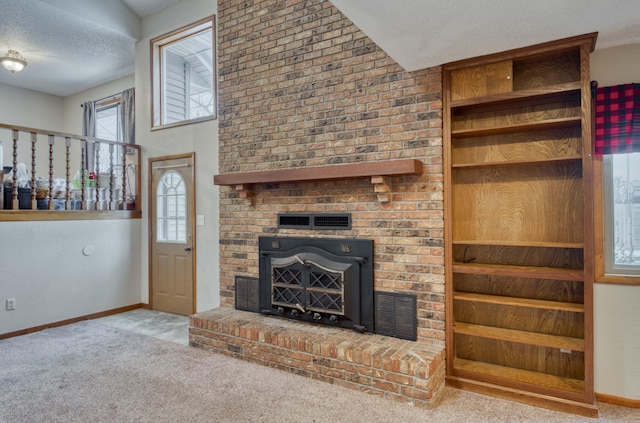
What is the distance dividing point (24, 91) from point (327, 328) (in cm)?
743

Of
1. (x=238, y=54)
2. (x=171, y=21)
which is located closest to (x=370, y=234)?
(x=238, y=54)

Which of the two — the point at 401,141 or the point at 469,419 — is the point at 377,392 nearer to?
the point at 469,419

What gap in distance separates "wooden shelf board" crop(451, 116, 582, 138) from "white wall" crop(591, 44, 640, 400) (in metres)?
0.36

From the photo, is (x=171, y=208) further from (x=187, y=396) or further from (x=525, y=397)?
→ (x=525, y=397)

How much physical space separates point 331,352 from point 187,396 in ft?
3.40

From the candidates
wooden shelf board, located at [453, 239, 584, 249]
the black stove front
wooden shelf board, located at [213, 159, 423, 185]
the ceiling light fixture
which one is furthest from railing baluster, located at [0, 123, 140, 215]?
wooden shelf board, located at [453, 239, 584, 249]

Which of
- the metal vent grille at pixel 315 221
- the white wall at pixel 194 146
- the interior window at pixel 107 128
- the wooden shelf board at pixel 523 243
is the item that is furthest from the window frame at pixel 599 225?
the interior window at pixel 107 128

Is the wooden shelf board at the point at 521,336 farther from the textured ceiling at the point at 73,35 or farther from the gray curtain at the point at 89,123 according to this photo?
the gray curtain at the point at 89,123

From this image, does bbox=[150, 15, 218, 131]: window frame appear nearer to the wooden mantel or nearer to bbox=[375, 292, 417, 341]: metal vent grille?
the wooden mantel

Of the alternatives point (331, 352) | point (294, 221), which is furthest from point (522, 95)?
point (331, 352)

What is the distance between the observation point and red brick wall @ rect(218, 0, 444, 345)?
286cm

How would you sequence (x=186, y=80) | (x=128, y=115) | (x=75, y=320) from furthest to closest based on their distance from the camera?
(x=128, y=115), (x=186, y=80), (x=75, y=320)

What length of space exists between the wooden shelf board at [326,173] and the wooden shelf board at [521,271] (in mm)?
772

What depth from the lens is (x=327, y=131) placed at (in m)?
3.31
